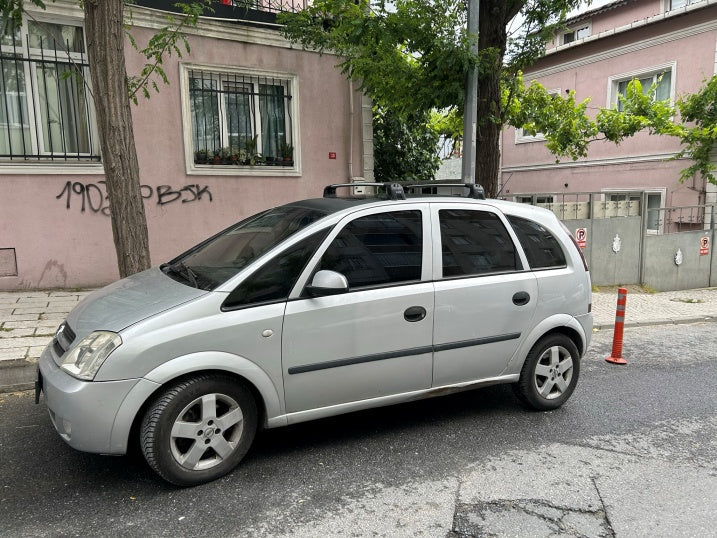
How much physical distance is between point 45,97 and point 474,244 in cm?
722

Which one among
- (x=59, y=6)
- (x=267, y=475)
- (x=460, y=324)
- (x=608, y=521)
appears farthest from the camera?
(x=59, y=6)

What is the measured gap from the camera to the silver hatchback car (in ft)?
10.0

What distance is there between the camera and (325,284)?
3314 mm

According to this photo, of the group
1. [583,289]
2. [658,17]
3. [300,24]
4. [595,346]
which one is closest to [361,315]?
[583,289]

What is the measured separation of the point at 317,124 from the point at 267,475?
24.7 ft

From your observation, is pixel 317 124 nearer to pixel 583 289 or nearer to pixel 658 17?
pixel 583 289

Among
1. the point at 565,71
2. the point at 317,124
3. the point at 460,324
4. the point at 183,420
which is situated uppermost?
the point at 565,71

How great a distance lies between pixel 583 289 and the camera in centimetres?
449

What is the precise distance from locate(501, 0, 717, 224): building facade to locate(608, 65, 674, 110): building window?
0.09 ft

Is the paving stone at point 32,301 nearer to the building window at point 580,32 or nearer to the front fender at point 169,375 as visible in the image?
the front fender at point 169,375

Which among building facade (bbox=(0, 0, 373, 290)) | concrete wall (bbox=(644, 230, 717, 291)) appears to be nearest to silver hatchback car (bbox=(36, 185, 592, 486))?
building facade (bbox=(0, 0, 373, 290))

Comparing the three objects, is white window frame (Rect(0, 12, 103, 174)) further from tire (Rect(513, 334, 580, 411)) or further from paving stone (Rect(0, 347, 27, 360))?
tire (Rect(513, 334, 580, 411))

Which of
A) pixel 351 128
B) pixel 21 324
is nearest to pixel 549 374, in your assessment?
pixel 21 324

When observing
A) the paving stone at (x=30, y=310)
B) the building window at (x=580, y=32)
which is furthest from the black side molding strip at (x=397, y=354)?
the building window at (x=580, y=32)
